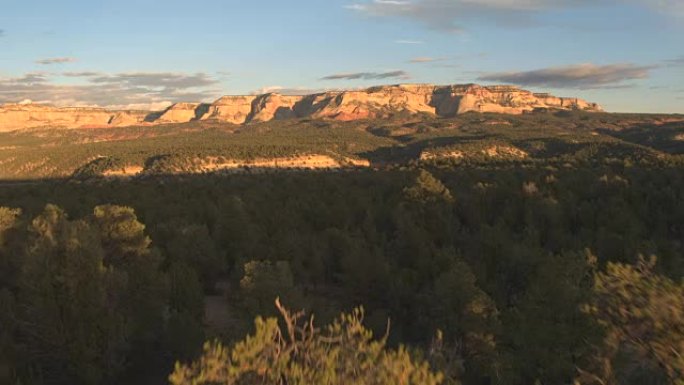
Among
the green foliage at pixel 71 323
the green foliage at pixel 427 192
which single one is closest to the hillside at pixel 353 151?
the green foliage at pixel 427 192

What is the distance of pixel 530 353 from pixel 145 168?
9895 cm

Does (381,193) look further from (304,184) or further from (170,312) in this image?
(170,312)

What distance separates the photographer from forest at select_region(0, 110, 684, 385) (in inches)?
343

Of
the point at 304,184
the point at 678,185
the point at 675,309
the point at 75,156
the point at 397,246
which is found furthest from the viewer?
the point at 75,156

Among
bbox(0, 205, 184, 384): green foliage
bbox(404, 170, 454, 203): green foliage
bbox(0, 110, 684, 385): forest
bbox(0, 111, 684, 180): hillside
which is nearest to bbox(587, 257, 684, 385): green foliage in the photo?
bbox(0, 110, 684, 385): forest

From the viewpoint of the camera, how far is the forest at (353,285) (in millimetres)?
8703

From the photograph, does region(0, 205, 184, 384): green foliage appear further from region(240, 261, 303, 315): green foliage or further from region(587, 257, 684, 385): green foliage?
region(587, 257, 684, 385): green foliage

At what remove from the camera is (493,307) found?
71.2 ft

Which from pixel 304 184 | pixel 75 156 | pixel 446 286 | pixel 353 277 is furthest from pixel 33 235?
pixel 75 156

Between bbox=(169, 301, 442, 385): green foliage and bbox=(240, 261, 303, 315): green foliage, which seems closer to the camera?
bbox=(169, 301, 442, 385): green foliage

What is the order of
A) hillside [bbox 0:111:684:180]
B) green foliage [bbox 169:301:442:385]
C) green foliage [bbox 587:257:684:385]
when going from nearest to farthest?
A: green foliage [bbox 169:301:442:385] < green foliage [bbox 587:257:684:385] < hillside [bbox 0:111:684:180]

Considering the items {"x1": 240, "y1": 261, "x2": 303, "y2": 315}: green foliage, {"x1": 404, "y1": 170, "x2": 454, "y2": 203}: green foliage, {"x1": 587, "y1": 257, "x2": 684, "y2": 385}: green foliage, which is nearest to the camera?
{"x1": 587, "y1": 257, "x2": 684, "y2": 385}: green foliage

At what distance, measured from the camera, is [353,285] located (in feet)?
98.0

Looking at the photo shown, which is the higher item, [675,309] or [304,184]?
[675,309]
